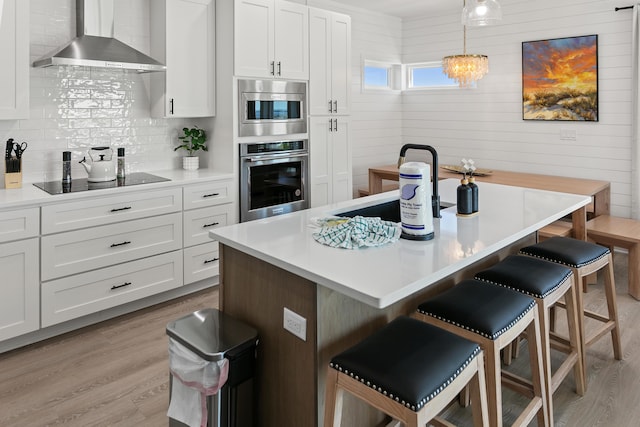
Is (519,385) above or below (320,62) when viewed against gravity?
below

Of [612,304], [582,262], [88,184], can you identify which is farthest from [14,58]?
[612,304]

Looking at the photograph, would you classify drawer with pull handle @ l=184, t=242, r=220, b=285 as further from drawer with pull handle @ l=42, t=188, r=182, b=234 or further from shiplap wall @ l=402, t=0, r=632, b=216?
shiplap wall @ l=402, t=0, r=632, b=216

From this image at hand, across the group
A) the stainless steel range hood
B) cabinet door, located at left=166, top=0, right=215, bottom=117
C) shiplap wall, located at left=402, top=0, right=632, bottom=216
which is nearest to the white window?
shiplap wall, located at left=402, top=0, right=632, bottom=216

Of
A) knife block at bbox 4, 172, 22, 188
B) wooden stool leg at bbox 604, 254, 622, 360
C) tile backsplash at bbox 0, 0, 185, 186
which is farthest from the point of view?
tile backsplash at bbox 0, 0, 185, 186

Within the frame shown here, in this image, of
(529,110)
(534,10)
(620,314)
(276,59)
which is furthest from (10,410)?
(534,10)

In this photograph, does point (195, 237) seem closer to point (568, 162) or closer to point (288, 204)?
point (288, 204)

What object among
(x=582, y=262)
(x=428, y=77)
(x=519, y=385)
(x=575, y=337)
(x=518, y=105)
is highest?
(x=428, y=77)

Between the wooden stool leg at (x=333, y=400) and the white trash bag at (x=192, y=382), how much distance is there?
1.44 ft

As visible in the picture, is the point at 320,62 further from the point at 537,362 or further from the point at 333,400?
the point at 333,400

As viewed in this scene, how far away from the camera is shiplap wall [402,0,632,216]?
4699 mm

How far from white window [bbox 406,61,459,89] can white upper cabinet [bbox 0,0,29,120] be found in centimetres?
481

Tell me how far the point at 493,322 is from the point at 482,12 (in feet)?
6.66

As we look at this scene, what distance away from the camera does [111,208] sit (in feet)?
10.5

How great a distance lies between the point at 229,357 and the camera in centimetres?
177
